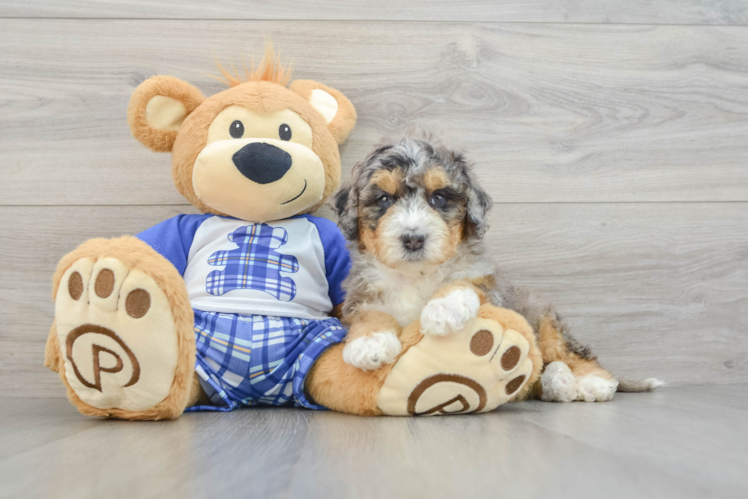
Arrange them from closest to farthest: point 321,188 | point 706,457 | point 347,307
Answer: point 706,457
point 347,307
point 321,188

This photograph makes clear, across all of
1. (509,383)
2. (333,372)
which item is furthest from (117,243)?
(509,383)

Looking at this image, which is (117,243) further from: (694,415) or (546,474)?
(694,415)

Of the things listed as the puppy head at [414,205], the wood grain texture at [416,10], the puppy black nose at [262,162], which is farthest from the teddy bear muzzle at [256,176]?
the wood grain texture at [416,10]

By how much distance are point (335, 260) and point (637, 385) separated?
43.8 inches

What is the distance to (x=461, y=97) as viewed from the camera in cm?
218

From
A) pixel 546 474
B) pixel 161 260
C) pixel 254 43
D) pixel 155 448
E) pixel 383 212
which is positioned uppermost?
pixel 254 43

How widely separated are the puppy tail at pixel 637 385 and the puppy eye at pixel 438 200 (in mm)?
928

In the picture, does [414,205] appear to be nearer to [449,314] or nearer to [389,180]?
[389,180]

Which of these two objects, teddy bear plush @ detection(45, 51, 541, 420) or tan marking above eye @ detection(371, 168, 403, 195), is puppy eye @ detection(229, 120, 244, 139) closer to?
teddy bear plush @ detection(45, 51, 541, 420)

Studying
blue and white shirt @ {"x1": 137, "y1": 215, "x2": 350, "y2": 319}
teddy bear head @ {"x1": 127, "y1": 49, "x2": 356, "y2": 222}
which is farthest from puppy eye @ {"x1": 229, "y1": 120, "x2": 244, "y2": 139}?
blue and white shirt @ {"x1": 137, "y1": 215, "x2": 350, "y2": 319}

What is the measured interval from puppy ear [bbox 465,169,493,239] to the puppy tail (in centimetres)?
80

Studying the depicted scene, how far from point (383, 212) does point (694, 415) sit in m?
0.97

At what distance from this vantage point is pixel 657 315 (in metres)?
2.17

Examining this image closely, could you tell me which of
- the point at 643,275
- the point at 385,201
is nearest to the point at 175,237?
the point at 385,201
